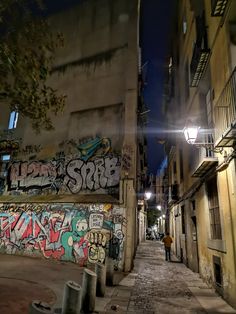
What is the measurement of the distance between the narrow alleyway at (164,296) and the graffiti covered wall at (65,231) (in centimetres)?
216

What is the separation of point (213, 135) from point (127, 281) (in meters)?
6.05

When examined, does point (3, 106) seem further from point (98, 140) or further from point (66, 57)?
point (98, 140)

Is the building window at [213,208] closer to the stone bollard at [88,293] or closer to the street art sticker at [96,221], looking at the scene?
the stone bollard at [88,293]

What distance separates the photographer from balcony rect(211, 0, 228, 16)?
22.9ft

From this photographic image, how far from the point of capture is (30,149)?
17844 mm

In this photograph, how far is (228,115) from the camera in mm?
6848

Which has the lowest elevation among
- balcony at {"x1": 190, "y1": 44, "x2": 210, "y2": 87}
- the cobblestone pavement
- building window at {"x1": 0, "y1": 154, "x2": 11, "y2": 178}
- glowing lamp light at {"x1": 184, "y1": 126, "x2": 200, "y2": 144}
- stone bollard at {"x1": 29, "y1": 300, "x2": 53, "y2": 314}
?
the cobblestone pavement

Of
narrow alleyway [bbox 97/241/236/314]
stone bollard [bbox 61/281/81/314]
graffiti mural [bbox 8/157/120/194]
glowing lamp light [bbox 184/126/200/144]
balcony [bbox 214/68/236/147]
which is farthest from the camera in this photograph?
graffiti mural [bbox 8/157/120/194]

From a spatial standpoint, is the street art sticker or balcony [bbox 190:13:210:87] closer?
balcony [bbox 190:13:210:87]

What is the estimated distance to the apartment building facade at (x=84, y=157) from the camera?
509 inches

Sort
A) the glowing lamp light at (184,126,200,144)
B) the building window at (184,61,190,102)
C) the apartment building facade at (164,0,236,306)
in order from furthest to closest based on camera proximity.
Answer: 1. the building window at (184,61,190,102)
2. the glowing lamp light at (184,126,200,144)
3. the apartment building facade at (164,0,236,306)

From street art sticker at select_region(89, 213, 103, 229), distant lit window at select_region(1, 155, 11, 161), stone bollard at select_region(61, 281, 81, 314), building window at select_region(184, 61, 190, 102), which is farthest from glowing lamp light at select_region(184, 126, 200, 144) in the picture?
distant lit window at select_region(1, 155, 11, 161)

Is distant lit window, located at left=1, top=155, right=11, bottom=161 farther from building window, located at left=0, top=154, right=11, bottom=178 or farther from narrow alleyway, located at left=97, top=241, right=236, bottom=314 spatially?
narrow alleyway, located at left=97, top=241, right=236, bottom=314

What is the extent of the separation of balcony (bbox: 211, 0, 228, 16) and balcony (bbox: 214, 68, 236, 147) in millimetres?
2210
